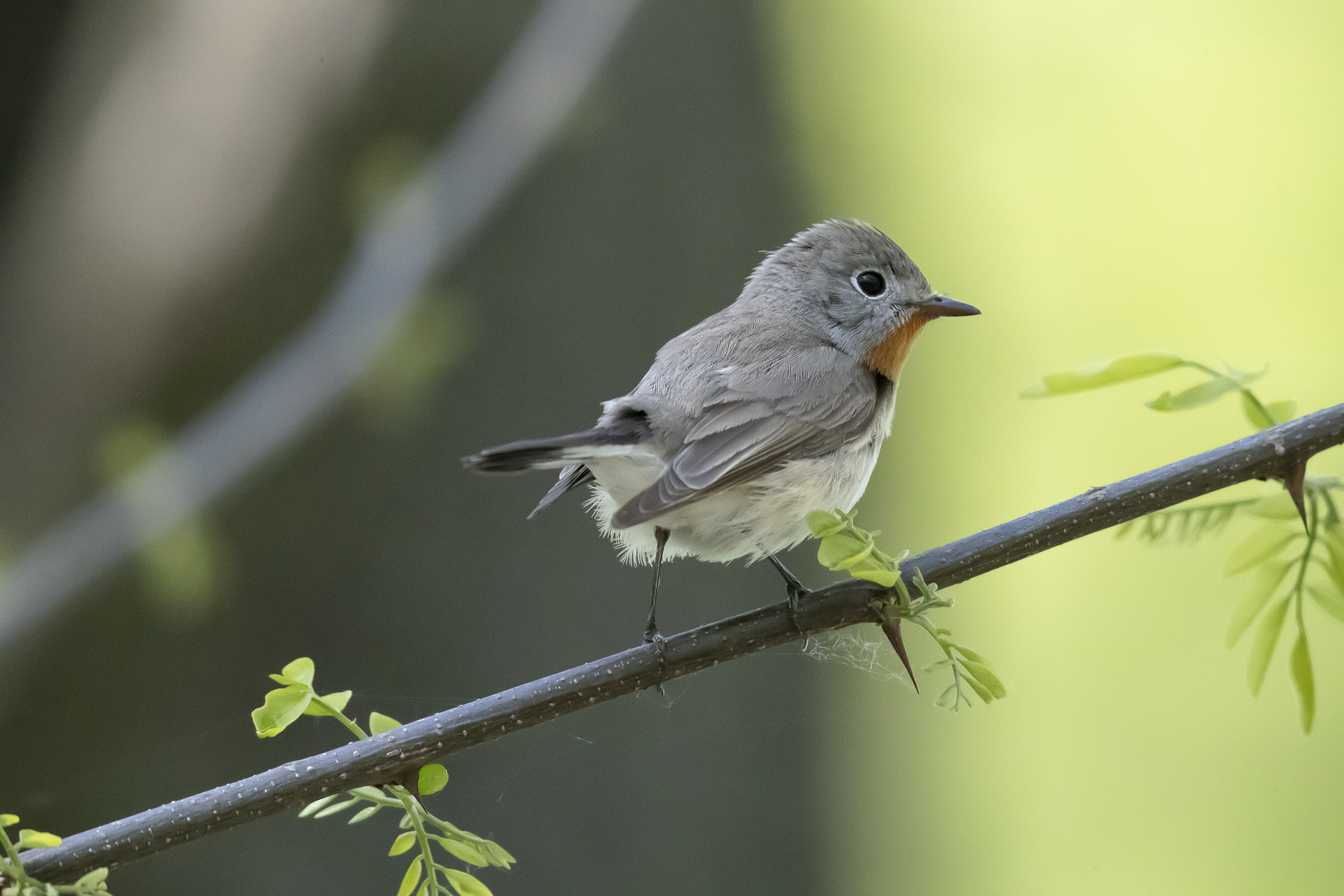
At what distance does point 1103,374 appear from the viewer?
486 mm

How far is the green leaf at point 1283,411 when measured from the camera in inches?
21.9

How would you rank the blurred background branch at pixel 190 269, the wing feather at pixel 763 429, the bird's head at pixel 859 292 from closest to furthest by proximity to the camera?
the wing feather at pixel 763 429 → the bird's head at pixel 859 292 → the blurred background branch at pixel 190 269

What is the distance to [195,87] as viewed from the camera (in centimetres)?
145

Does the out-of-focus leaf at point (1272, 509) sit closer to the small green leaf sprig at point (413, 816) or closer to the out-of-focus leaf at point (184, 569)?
the small green leaf sprig at point (413, 816)

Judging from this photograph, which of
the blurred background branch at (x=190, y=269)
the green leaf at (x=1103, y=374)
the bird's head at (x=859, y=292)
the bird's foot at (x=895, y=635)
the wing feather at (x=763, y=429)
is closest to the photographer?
the green leaf at (x=1103, y=374)

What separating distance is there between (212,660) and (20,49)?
0.94 metres

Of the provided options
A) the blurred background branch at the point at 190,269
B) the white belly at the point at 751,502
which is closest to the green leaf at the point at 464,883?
the white belly at the point at 751,502

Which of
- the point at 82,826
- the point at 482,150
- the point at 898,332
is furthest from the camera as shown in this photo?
the point at 482,150

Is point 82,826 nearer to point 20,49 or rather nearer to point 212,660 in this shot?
point 212,660

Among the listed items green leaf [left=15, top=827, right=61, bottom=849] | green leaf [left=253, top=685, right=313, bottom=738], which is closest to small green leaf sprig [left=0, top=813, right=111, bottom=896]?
green leaf [left=15, top=827, right=61, bottom=849]

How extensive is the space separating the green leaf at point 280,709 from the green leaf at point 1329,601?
1.79 feet

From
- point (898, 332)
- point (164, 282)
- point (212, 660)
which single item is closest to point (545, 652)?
point (212, 660)

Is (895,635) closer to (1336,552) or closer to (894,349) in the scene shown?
(1336,552)

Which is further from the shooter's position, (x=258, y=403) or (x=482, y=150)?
Answer: (x=482, y=150)
